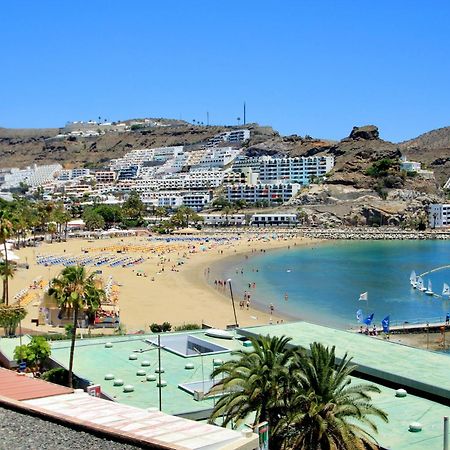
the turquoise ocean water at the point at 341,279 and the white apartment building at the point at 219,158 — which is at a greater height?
the white apartment building at the point at 219,158

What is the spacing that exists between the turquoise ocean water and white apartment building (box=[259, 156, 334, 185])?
56157 millimetres

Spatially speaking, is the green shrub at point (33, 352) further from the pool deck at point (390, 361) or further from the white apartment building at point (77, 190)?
the white apartment building at point (77, 190)

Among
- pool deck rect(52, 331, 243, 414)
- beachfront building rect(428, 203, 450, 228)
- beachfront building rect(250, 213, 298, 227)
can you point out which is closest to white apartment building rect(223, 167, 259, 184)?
beachfront building rect(250, 213, 298, 227)

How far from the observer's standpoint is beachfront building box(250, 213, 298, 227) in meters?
134

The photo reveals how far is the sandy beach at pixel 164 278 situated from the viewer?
40750mm

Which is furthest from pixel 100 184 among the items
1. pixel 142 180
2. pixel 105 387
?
pixel 105 387

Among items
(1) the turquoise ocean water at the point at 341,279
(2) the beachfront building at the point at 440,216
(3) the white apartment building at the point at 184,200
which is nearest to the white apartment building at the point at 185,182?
(3) the white apartment building at the point at 184,200

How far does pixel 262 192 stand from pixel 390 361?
5281 inches

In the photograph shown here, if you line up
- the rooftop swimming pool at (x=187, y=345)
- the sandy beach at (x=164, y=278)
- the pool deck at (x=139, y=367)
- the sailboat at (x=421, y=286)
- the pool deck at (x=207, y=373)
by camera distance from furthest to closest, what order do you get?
the sailboat at (x=421, y=286), the sandy beach at (x=164, y=278), the rooftop swimming pool at (x=187, y=345), the pool deck at (x=139, y=367), the pool deck at (x=207, y=373)

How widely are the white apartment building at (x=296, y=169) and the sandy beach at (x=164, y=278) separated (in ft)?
171

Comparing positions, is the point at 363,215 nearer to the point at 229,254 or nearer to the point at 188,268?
the point at 229,254

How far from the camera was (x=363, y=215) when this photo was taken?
13450 centimetres

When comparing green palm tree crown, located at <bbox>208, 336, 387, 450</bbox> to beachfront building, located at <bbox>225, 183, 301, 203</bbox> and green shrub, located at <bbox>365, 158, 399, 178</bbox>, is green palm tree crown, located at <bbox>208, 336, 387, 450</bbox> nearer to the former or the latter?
beachfront building, located at <bbox>225, 183, 301, 203</bbox>

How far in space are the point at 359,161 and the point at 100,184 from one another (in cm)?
7626
